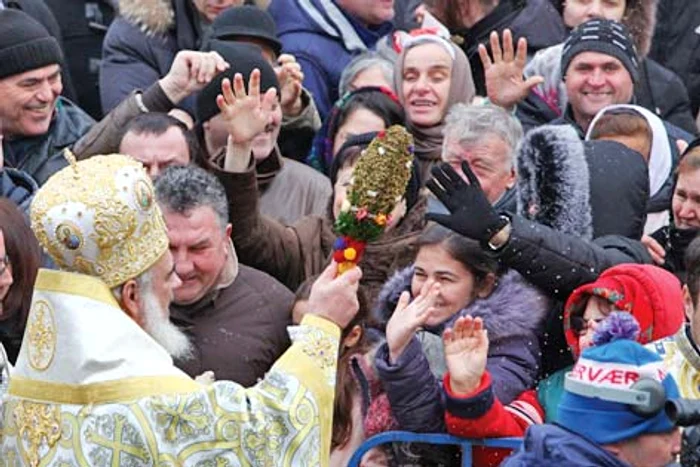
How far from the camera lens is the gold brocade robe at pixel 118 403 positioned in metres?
5.98

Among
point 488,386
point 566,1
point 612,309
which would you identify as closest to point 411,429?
point 488,386

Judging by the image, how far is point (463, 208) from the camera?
7297 mm

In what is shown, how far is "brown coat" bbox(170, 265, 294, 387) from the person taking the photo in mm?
7668

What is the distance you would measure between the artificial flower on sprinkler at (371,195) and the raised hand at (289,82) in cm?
292

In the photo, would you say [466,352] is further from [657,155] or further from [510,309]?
[657,155]

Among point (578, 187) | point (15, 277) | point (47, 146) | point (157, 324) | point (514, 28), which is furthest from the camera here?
point (514, 28)

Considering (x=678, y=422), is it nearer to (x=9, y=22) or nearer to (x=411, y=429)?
(x=411, y=429)

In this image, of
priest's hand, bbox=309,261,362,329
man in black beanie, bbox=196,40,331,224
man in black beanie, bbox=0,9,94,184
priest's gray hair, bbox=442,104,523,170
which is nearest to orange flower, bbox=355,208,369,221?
priest's hand, bbox=309,261,362,329

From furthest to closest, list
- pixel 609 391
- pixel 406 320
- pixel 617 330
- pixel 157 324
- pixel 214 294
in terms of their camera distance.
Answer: pixel 214 294, pixel 406 320, pixel 157 324, pixel 617 330, pixel 609 391

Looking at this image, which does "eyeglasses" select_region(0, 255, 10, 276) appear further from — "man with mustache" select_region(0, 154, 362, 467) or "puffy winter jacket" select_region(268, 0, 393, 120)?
"puffy winter jacket" select_region(268, 0, 393, 120)

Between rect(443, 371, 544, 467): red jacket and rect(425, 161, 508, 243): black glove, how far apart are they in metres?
0.57

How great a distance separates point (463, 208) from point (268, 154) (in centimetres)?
203

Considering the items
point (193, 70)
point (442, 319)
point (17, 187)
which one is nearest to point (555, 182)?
point (442, 319)

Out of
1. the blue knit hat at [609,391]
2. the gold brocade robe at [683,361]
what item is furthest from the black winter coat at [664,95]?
the blue knit hat at [609,391]
